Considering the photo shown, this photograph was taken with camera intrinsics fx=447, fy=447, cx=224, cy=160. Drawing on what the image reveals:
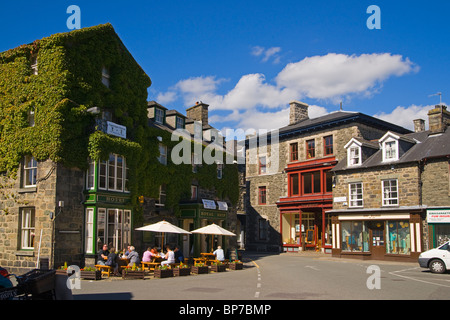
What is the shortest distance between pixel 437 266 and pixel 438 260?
297mm

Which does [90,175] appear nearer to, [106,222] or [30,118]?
[106,222]

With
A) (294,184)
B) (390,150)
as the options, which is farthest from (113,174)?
(294,184)

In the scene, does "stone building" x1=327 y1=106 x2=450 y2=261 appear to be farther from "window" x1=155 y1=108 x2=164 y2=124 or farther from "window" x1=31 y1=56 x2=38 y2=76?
"window" x1=31 y1=56 x2=38 y2=76

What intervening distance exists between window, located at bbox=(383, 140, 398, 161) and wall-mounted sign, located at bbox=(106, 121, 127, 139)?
18618mm

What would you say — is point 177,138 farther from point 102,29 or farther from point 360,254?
point 360,254

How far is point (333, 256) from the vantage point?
1367 inches

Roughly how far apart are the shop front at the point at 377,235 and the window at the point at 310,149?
8.58 metres

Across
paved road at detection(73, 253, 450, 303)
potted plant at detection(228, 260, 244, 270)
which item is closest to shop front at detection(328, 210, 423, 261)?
potted plant at detection(228, 260, 244, 270)

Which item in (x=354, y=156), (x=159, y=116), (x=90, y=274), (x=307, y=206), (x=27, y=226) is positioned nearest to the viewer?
(x=90, y=274)

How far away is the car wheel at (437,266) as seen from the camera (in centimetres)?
2176

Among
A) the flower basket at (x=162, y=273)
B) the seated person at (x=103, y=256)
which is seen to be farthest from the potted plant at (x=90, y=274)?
the flower basket at (x=162, y=273)

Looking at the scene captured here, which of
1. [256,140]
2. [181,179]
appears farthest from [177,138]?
[256,140]

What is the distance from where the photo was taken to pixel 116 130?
24.2m
